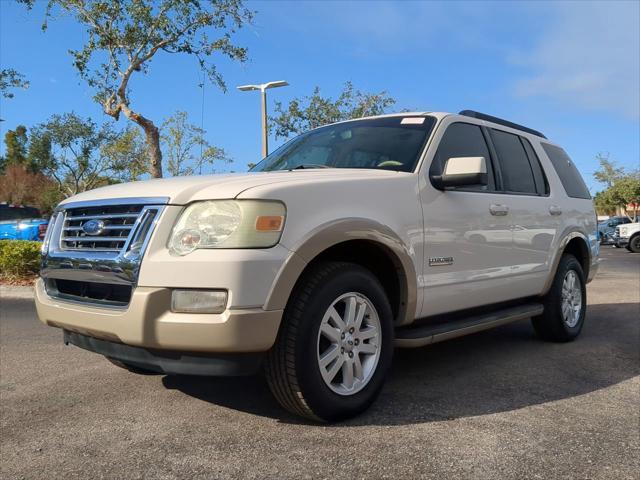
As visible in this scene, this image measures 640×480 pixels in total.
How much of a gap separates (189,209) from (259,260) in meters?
0.45

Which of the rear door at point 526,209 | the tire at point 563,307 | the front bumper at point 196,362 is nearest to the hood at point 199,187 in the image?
the front bumper at point 196,362

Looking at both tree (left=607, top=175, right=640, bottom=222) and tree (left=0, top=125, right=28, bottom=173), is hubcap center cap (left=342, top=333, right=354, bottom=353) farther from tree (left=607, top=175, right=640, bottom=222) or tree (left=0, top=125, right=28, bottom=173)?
tree (left=0, top=125, right=28, bottom=173)

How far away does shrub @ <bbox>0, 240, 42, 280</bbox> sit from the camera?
9.84 metres

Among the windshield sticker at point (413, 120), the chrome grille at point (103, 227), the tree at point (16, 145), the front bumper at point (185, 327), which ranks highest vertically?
the tree at point (16, 145)

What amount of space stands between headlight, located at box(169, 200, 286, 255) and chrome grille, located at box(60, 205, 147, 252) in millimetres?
260

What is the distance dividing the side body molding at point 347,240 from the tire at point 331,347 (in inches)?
5.3

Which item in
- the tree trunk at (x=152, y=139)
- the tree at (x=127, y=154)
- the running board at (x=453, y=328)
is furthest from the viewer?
the tree at (x=127, y=154)

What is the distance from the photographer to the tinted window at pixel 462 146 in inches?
152

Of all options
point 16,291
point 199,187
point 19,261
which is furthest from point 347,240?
point 19,261

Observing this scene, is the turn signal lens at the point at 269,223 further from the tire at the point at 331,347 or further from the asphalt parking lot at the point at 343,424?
the asphalt parking lot at the point at 343,424

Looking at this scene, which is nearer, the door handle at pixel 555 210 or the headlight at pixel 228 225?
the headlight at pixel 228 225

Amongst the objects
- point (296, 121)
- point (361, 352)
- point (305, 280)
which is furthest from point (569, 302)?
point (296, 121)

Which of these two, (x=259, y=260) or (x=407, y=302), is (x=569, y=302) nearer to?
(x=407, y=302)

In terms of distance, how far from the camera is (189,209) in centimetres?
273
